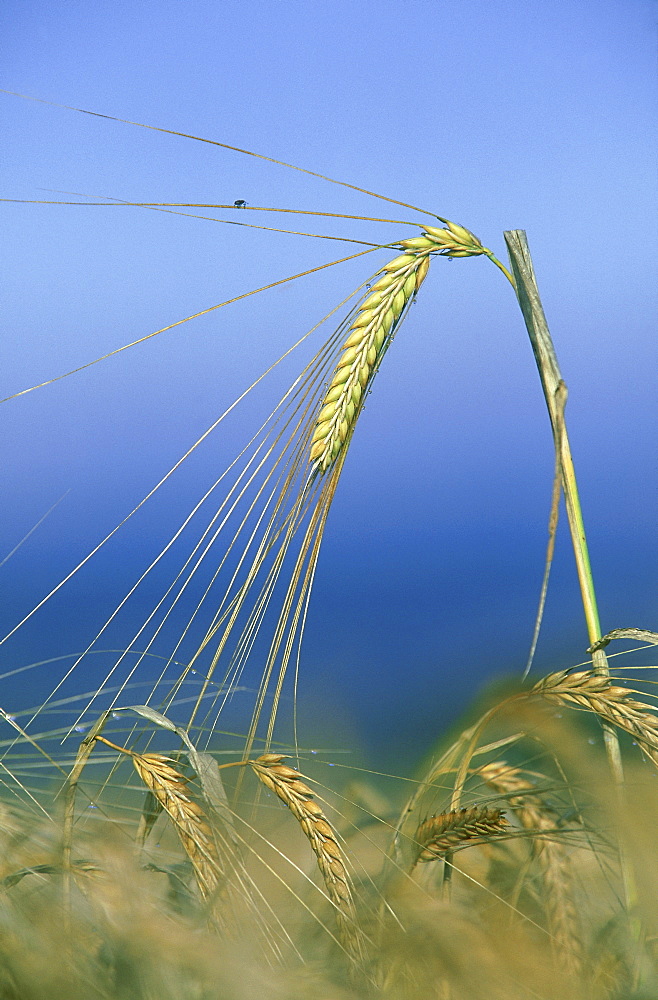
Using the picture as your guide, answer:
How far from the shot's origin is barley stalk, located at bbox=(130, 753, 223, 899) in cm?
33

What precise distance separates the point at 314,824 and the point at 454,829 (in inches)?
3.1

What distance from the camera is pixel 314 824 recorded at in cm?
37

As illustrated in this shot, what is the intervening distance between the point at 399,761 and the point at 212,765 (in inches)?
81.0

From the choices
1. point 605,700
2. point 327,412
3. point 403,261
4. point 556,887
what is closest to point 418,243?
point 403,261

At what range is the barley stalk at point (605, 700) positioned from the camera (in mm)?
352

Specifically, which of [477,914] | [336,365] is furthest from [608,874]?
[336,365]

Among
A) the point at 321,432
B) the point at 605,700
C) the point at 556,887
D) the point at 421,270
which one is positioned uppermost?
the point at 421,270

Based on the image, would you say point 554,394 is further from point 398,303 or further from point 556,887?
point 556,887

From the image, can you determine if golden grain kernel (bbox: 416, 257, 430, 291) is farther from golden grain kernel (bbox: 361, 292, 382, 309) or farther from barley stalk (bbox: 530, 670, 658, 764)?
barley stalk (bbox: 530, 670, 658, 764)

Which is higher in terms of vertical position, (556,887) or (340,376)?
(340,376)

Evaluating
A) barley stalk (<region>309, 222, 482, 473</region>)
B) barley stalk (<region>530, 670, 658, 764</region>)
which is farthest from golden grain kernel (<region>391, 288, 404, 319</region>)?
barley stalk (<region>530, 670, 658, 764</region>)

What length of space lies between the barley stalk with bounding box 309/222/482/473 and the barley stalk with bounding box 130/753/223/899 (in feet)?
0.64

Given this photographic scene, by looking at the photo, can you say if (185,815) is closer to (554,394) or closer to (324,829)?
(324,829)

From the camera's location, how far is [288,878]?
0.47m
